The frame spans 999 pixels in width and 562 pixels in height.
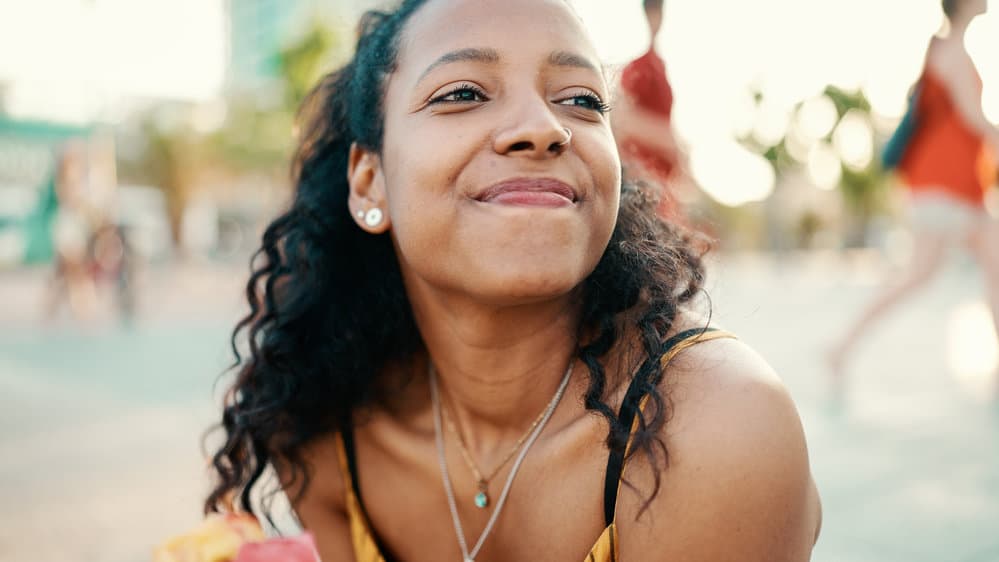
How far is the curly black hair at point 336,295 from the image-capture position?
1.88 meters

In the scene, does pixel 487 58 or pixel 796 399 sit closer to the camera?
pixel 487 58

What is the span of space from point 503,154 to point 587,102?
0.27 metres

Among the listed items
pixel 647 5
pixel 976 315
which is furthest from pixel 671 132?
pixel 976 315

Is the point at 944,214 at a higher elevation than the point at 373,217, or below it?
below

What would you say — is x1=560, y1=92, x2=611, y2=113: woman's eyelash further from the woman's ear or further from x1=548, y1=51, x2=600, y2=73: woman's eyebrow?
the woman's ear

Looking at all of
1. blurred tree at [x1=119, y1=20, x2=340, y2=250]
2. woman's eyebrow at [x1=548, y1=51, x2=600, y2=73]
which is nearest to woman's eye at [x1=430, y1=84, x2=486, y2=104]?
woman's eyebrow at [x1=548, y1=51, x2=600, y2=73]

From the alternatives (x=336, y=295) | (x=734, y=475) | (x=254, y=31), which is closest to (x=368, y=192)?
(x=336, y=295)

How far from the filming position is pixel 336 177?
229cm

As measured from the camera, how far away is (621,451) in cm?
160

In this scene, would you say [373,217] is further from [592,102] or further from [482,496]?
[482,496]

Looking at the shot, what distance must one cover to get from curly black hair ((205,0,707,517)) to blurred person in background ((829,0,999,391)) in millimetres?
2764

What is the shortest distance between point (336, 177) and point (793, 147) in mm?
27093

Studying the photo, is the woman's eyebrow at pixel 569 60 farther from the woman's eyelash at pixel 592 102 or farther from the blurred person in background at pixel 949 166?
the blurred person in background at pixel 949 166

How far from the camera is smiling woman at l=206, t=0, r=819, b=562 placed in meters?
1.49
